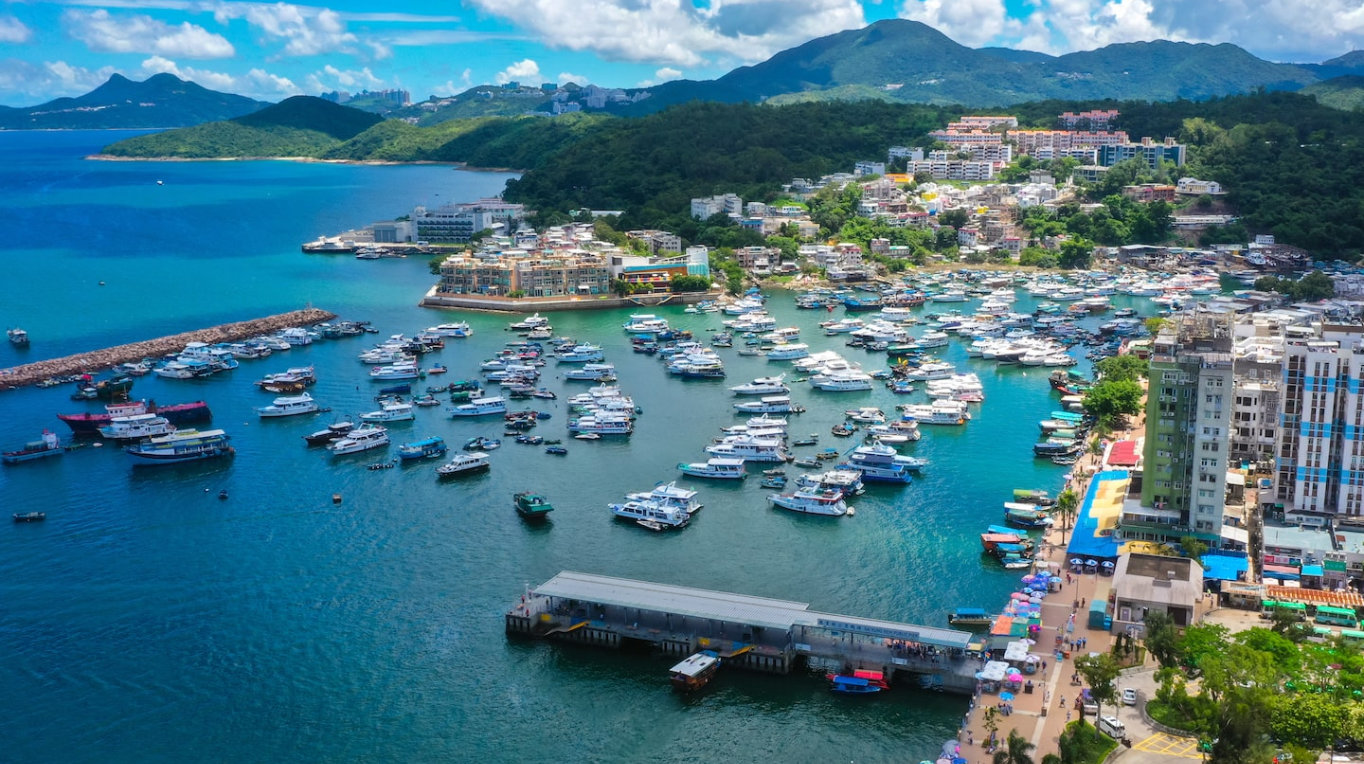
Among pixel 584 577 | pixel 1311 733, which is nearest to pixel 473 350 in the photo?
pixel 584 577

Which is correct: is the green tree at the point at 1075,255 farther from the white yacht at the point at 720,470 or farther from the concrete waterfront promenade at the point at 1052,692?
the concrete waterfront promenade at the point at 1052,692

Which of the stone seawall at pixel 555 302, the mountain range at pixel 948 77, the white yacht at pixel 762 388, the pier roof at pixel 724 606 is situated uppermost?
the mountain range at pixel 948 77

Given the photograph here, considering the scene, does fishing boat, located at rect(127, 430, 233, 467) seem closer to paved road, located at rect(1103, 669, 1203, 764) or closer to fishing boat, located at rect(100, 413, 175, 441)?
fishing boat, located at rect(100, 413, 175, 441)

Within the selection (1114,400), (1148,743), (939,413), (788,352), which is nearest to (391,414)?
(788,352)

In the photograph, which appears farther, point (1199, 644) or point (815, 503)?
point (815, 503)

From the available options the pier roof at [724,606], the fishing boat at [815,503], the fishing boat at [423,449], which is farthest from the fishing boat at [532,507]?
the fishing boat at [815,503]

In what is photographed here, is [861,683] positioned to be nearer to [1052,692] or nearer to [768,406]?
[1052,692]

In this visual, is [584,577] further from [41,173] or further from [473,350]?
[41,173]
